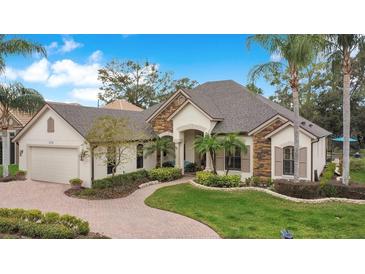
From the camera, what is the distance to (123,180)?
36.6ft

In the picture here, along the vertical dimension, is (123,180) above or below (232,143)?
below

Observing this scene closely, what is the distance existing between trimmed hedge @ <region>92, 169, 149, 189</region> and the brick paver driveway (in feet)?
3.40

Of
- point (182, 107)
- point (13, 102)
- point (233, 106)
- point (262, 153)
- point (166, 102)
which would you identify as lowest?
point (262, 153)

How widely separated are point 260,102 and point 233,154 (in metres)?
2.79

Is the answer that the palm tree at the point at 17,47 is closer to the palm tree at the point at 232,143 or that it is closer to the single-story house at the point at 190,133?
the single-story house at the point at 190,133

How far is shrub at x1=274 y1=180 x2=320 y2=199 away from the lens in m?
9.41

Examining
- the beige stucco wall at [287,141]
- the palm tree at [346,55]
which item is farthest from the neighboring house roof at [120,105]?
the palm tree at [346,55]

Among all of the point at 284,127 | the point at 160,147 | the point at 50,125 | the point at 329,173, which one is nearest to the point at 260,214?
the point at 284,127

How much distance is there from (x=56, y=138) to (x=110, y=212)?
348 centimetres

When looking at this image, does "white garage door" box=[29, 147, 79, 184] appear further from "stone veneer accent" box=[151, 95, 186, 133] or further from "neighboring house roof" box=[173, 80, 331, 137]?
"neighboring house roof" box=[173, 80, 331, 137]

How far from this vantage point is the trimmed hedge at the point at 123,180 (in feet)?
32.2

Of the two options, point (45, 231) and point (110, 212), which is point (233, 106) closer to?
point (110, 212)
